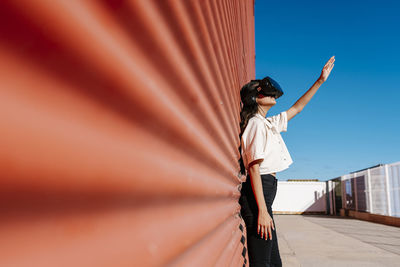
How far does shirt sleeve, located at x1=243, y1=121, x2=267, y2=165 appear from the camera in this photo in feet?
5.71

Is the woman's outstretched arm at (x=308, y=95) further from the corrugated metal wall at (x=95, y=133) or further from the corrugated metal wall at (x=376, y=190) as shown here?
the corrugated metal wall at (x=376, y=190)

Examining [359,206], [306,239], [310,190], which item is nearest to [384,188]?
[359,206]

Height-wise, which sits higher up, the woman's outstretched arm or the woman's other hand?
the woman's outstretched arm

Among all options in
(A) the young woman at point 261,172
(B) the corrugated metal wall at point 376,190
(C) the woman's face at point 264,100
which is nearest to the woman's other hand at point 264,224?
(A) the young woman at point 261,172

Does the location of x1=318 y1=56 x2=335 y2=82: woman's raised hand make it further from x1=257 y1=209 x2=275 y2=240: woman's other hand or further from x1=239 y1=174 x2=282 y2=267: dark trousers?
x1=257 y1=209 x2=275 y2=240: woman's other hand

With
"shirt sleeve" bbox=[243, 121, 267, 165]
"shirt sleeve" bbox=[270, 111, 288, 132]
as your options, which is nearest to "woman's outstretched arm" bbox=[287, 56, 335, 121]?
"shirt sleeve" bbox=[270, 111, 288, 132]

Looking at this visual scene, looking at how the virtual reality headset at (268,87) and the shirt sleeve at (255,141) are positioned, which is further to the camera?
the virtual reality headset at (268,87)

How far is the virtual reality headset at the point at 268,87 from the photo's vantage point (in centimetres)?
212

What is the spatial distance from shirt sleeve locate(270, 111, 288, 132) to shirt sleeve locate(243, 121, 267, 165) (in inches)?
19.3

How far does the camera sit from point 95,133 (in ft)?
1.27

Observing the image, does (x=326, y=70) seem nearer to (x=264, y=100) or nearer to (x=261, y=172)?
(x=264, y=100)

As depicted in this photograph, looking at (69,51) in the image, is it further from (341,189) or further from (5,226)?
(341,189)

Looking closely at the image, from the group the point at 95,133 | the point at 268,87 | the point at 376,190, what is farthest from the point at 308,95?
the point at 376,190

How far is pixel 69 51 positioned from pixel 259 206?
1.57 m
